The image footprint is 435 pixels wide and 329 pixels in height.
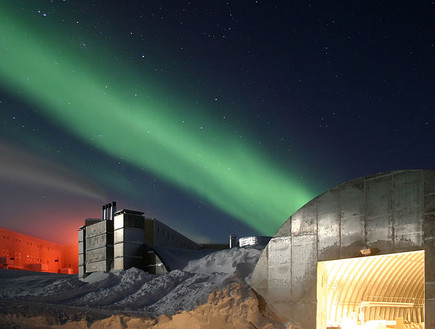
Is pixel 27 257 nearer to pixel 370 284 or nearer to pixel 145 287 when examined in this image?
pixel 145 287

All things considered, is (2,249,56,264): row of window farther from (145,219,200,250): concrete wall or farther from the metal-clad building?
(145,219,200,250): concrete wall

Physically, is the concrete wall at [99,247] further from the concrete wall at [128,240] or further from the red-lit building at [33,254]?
the red-lit building at [33,254]

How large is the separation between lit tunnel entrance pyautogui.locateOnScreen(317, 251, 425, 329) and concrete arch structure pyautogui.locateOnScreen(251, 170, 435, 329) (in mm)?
30

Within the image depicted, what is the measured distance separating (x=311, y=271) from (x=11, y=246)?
128 ft

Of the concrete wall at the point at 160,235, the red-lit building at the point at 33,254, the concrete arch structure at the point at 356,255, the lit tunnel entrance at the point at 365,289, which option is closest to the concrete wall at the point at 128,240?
the concrete wall at the point at 160,235

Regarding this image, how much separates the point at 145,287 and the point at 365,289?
1343cm

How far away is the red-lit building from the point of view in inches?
1724

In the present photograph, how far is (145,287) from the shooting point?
24.7 meters

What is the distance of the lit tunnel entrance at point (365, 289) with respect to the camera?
44.7ft

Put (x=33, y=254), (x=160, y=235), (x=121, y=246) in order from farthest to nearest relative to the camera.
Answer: (x=33, y=254)
(x=160, y=235)
(x=121, y=246)

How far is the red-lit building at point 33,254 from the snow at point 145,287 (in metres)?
14.9

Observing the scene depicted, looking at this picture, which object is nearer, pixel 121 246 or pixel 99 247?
pixel 121 246

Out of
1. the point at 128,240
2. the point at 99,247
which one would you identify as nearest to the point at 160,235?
the point at 99,247

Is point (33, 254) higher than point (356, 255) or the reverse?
the reverse
